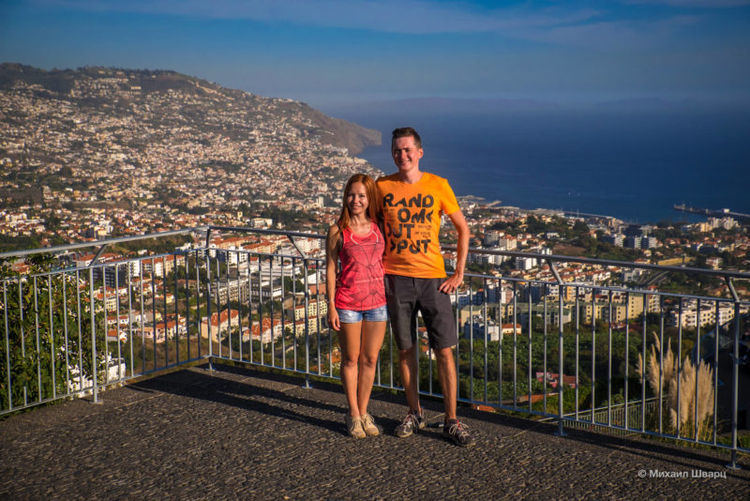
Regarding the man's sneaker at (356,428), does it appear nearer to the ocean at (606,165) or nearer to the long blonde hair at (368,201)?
the long blonde hair at (368,201)

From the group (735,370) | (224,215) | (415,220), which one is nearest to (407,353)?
(415,220)

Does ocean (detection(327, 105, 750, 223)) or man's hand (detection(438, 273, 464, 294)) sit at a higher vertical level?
ocean (detection(327, 105, 750, 223))

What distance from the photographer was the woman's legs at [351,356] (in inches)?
162

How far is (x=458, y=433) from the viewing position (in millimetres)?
4230

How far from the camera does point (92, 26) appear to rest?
73.7 m

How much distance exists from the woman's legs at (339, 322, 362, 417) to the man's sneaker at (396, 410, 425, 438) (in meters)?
0.29

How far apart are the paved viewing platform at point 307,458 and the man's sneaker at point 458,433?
0.20ft

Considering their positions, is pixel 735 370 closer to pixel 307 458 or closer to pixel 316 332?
pixel 307 458

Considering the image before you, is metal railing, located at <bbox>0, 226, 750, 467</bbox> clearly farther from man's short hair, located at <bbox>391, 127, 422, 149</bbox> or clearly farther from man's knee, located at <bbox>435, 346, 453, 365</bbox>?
man's short hair, located at <bbox>391, 127, 422, 149</bbox>

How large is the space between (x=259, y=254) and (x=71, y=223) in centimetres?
2355

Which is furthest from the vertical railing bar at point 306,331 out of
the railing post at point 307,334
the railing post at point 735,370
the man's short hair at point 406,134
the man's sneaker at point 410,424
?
the railing post at point 735,370

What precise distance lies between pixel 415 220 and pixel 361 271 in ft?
1.41

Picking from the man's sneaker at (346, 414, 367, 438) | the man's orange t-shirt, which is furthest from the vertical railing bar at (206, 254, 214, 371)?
the man's orange t-shirt

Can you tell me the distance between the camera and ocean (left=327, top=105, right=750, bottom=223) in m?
60.2
